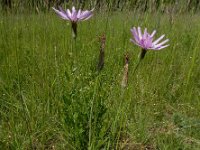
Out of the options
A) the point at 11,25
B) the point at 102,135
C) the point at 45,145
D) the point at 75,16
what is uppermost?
the point at 75,16

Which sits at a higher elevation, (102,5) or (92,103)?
(102,5)

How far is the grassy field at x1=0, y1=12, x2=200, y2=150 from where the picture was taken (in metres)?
1.21

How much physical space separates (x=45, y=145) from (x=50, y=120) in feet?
0.44

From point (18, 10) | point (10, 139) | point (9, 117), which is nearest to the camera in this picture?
point (10, 139)

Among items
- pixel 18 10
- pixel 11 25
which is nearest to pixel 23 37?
pixel 11 25

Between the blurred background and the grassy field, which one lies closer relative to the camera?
the grassy field

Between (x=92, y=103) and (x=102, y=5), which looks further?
(x=102, y=5)

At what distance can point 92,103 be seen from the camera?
104 cm

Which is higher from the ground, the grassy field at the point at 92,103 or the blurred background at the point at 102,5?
the blurred background at the point at 102,5

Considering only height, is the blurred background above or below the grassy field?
above

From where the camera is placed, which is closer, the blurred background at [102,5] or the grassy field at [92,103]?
the grassy field at [92,103]

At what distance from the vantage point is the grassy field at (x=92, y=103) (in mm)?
1213

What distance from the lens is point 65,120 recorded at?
122cm

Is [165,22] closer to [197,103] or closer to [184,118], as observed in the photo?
[197,103]
